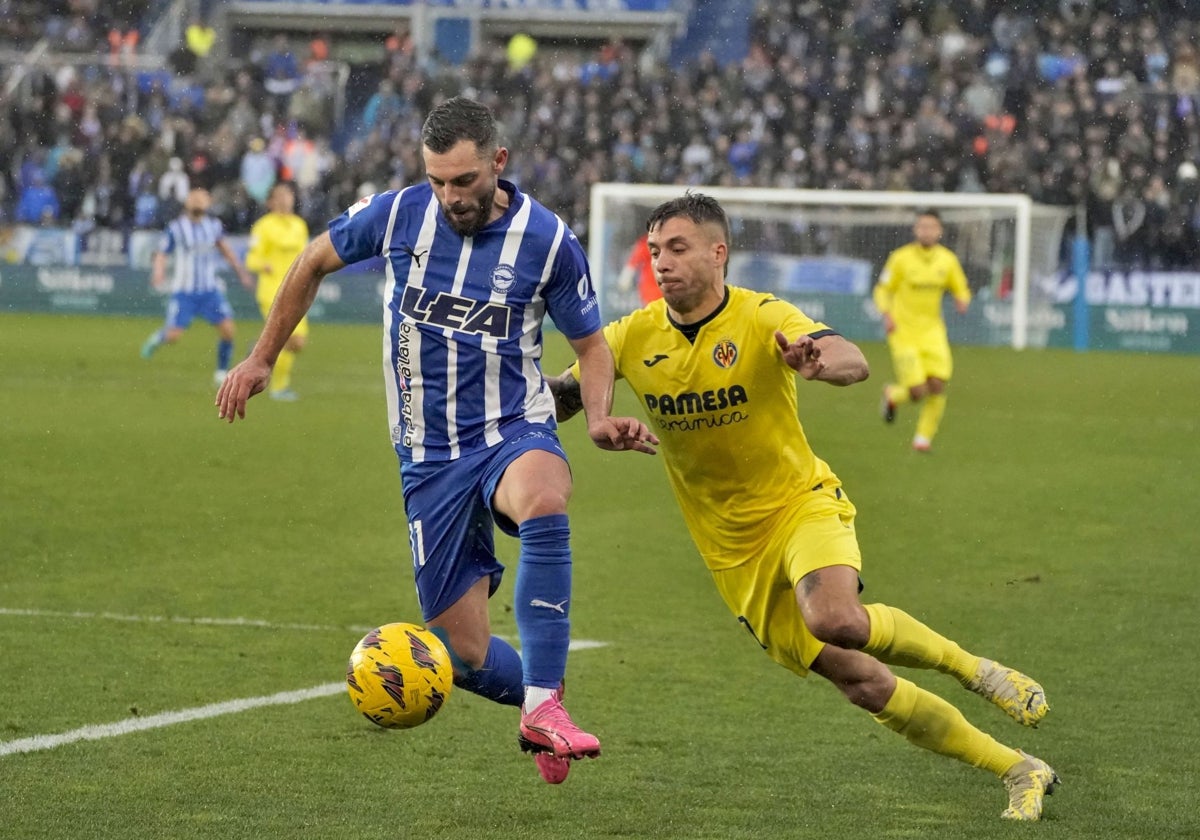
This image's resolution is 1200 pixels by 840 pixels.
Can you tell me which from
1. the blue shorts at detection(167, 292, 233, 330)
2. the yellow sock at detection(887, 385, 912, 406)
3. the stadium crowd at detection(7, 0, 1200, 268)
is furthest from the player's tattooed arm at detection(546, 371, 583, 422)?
the stadium crowd at detection(7, 0, 1200, 268)

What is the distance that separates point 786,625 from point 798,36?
29956 millimetres

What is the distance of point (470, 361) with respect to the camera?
5.66m

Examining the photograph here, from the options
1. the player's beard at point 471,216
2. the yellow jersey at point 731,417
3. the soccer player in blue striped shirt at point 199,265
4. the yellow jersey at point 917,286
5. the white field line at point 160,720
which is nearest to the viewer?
the player's beard at point 471,216

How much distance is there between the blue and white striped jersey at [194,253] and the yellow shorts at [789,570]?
14.8 metres

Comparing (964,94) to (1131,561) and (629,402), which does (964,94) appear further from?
(1131,561)

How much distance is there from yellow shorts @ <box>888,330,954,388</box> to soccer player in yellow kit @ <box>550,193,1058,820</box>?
11.0 m

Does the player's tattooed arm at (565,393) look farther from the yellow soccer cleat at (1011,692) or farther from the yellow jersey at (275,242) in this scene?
the yellow jersey at (275,242)

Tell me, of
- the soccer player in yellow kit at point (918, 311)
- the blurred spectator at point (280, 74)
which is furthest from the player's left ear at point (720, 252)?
the blurred spectator at point (280, 74)

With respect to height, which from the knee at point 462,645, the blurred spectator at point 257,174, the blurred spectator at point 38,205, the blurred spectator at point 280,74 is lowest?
the knee at point 462,645

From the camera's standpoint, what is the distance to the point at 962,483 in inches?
548

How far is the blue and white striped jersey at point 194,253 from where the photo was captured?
778 inches

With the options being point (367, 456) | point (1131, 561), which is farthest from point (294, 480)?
point (1131, 561)

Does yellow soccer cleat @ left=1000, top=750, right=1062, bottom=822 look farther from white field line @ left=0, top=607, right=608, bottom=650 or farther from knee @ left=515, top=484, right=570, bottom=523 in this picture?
white field line @ left=0, top=607, right=608, bottom=650

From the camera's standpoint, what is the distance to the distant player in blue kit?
5.45 metres
